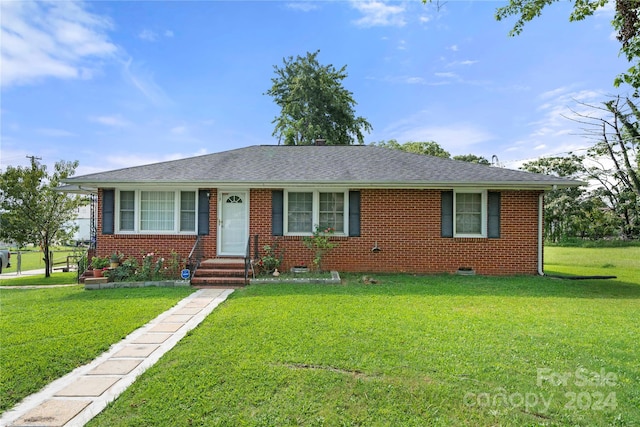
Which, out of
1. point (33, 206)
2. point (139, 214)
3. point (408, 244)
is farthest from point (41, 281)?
point (408, 244)

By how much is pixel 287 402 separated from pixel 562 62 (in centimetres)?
1371

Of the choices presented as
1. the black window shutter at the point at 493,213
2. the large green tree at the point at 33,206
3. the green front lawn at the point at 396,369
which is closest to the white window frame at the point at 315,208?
the green front lawn at the point at 396,369

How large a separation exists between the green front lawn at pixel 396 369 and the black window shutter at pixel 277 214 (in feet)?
13.3

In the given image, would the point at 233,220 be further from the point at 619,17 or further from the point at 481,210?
the point at 619,17

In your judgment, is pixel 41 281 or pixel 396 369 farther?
pixel 41 281

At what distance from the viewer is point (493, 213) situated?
401 inches

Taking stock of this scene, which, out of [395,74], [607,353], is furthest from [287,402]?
[395,74]

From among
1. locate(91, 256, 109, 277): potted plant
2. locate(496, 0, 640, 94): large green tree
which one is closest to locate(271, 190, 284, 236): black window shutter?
locate(91, 256, 109, 277): potted plant

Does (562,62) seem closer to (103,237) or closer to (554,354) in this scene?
(554,354)

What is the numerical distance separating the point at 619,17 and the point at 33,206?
1860 cm

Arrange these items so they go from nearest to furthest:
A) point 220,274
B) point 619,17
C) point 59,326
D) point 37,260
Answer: point 59,326 < point 619,17 < point 220,274 < point 37,260

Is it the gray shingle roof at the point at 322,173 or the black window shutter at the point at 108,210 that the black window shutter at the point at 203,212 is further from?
the black window shutter at the point at 108,210

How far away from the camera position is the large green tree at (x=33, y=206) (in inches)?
532

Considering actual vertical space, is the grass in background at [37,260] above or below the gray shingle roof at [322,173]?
below
